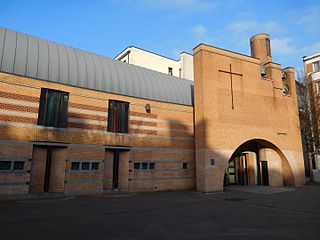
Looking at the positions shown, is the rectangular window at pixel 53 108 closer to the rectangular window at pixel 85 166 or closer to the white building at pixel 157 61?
the rectangular window at pixel 85 166

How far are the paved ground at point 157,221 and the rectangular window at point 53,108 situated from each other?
4534mm

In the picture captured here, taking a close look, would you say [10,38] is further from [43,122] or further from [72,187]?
[72,187]

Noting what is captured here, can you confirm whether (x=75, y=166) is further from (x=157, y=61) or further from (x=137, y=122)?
(x=157, y=61)

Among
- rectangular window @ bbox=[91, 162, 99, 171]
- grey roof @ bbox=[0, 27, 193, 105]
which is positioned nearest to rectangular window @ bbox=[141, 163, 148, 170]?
rectangular window @ bbox=[91, 162, 99, 171]

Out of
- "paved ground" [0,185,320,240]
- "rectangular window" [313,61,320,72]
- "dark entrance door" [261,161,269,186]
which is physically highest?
"rectangular window" [313,61,320,72]

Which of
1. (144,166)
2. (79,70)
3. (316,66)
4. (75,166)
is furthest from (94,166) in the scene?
(316,66)

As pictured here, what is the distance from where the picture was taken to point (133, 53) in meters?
27.6

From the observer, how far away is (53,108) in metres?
13.8

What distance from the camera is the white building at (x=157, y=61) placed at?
27781 mm

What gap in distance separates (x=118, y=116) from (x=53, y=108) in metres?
4.16

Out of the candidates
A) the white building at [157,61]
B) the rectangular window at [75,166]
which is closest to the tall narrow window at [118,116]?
the rectangular window at [75,166]

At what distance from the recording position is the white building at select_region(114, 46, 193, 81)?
2778 centimetres

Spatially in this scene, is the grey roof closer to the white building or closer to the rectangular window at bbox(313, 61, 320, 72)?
the white building

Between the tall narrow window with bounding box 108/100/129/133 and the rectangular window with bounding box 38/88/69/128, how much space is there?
2888 mm
